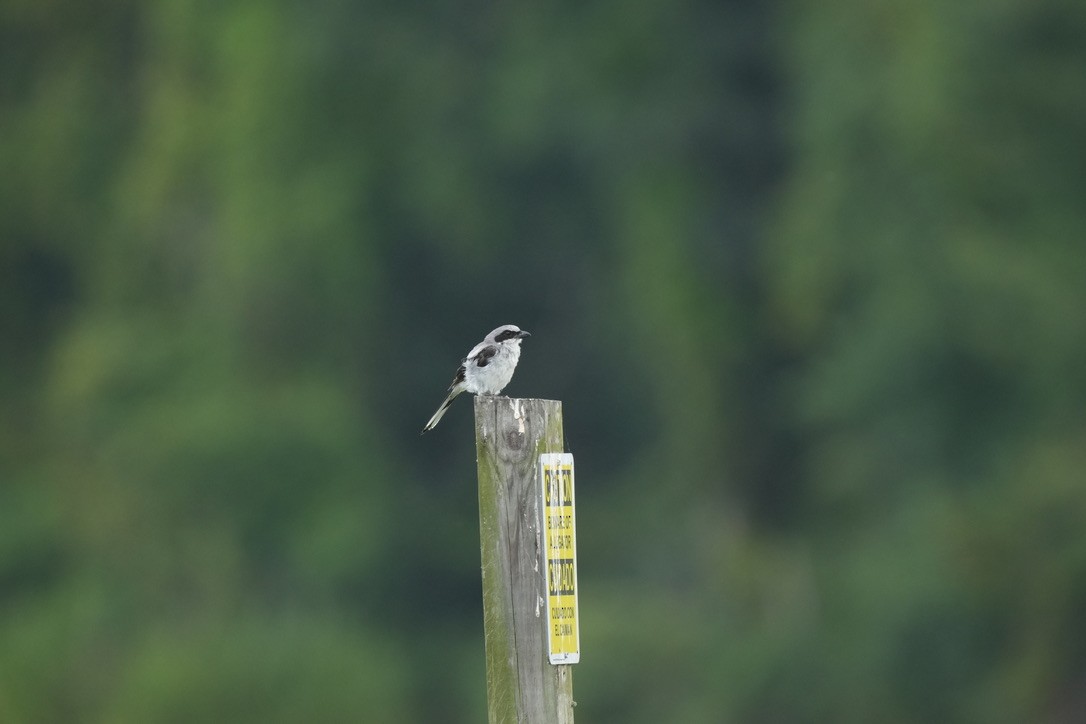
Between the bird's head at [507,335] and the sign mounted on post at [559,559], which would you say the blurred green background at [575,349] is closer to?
the bird's head at [507,335]

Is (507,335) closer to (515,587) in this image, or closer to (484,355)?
(484,355)

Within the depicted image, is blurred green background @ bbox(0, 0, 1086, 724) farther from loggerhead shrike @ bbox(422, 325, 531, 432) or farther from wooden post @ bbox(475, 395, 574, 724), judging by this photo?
wooden post @ bbox(475, 395, 574, 724)

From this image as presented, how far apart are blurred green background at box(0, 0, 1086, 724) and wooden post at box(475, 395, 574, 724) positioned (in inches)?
524

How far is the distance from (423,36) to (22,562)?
10195 millimetres

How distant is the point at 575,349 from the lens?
101 ft

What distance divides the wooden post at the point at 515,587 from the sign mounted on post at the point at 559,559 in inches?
1.0

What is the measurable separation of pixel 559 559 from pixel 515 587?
0.18 meters

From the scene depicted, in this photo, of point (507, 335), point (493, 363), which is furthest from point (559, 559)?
point (507, 335)

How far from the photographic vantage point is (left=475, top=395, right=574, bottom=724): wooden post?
6914 millimetres

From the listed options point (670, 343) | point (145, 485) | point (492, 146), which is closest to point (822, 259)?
point (670, 343)

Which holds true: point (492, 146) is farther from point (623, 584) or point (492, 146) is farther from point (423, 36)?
point (623, 584)

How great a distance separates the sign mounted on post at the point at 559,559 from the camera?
6.96 metres

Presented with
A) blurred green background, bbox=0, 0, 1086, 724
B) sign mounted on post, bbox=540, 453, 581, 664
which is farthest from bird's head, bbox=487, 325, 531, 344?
blurred green background, bbox=0, 0, 1086, 724

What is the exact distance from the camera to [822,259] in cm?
2264
